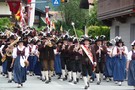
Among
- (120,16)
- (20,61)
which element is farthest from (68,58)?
(120,16)

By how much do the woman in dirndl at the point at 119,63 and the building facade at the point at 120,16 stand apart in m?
6.48

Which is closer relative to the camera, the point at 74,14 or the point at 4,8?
the point at 4,8

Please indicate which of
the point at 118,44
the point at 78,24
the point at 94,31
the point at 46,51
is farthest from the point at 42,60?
the point at 78,24

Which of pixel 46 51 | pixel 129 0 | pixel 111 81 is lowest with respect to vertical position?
pixel 111 81

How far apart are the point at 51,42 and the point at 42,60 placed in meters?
0.81

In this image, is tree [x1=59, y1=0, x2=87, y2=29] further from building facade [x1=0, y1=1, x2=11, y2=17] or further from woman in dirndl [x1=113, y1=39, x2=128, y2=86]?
woman in dirndl [x1=113, y1=39, x2=128, y2=86]

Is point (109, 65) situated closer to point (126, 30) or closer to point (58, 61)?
point (58, 61)

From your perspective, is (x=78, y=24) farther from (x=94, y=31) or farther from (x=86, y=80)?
(x=86, y=80)

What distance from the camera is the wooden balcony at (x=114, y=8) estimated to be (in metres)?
28.6

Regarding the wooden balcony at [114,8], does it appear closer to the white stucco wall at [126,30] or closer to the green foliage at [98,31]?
the white stucco wall at [126,30]

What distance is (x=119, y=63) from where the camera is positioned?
21.7 meters

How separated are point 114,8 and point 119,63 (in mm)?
10799

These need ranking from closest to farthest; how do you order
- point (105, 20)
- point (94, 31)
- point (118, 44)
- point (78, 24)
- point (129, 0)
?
point (118, 44) < point (129, 0) < point (105, 20) < point (94, 31) < point (78, 24)

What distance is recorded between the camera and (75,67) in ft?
71.7
